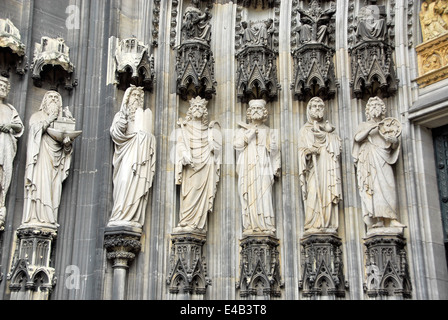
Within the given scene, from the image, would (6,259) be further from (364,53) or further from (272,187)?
(364,53)

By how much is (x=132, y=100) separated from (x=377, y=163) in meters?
3.86

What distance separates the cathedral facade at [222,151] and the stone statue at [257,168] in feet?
0.07

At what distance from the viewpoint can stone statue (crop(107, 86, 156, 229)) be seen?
9.90m

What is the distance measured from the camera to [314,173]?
10305 millimetres

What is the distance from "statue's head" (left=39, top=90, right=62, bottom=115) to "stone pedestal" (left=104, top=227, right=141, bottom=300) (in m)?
2.03

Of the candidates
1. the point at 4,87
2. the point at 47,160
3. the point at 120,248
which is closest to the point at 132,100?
the point at 47,160

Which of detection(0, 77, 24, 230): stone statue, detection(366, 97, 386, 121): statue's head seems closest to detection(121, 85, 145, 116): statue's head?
detection(0, 77, 24, 230): stone statue

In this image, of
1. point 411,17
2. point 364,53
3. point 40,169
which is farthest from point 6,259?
point 411,17

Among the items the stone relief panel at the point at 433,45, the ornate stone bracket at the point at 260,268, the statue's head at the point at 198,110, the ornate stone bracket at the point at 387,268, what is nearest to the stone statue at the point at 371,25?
the stone relief panel at the point at 433,45

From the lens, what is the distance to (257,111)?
10695 millimetres

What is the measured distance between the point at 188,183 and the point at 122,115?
145 centimetres
